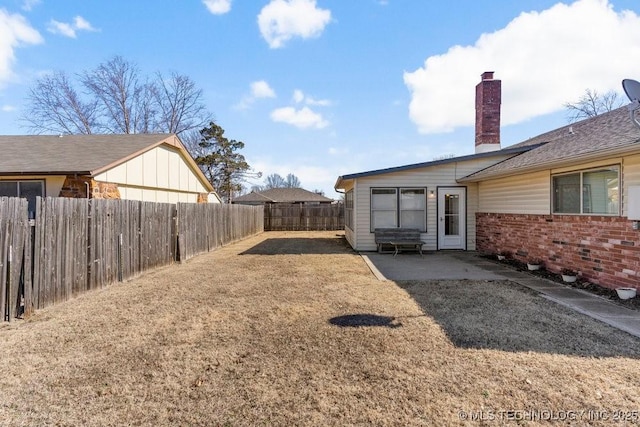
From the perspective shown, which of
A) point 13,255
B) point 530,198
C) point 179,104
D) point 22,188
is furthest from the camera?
point 179,104

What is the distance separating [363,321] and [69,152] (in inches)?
432

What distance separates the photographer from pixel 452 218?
12.0 m

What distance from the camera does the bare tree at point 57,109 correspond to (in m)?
24.6

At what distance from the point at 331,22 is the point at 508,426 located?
11.3 metres

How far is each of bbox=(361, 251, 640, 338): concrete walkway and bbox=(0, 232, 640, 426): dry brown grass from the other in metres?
0.41

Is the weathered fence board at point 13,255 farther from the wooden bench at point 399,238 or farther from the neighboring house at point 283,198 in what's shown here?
the neighboring house at point 283,198

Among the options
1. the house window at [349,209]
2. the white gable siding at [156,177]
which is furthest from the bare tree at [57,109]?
the house window at [349,209]

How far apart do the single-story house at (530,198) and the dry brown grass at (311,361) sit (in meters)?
2.04

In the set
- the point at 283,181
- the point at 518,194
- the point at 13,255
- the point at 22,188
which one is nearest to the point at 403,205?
the point at 518,194

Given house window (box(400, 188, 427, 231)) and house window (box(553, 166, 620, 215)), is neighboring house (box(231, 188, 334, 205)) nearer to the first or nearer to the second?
house window (box(400, 188, 427, 231))

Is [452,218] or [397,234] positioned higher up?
[452,218]

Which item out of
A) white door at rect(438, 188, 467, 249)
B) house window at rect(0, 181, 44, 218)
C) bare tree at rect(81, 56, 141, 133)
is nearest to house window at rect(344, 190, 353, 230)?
white door at rect(438, 188, 467, 249)

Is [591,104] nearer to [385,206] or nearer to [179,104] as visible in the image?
[385,206]

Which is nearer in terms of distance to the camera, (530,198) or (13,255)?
(13,255)
